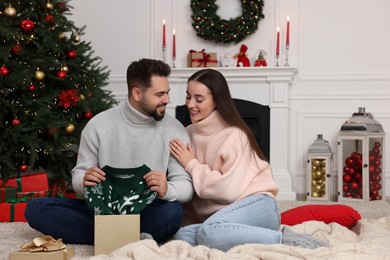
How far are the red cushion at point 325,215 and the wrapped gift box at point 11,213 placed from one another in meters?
1.45

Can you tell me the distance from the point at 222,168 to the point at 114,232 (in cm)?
53

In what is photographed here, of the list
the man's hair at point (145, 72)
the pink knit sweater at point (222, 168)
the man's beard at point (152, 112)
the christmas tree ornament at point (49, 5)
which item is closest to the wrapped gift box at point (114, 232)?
the pink knit sweater at point (222, 168)

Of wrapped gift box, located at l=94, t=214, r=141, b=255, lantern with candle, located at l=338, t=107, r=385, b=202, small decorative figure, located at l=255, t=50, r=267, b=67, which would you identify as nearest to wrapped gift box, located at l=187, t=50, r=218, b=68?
small decorative figure, located at l=255, t=50, r=267, b=67

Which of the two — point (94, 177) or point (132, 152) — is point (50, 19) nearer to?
point (132, 152)

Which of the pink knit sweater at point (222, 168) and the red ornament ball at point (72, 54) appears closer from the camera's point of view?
the pink knit sweater at point (222, 168)

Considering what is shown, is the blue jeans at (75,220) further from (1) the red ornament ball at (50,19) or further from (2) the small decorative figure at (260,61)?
(2) the small decorative figure at (260,61)

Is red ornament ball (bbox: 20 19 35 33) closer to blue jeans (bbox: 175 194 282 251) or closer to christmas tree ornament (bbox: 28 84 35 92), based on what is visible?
christmas tree ornament (bbox: 28 84 35 92)

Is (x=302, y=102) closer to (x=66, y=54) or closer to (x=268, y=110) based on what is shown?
(x=268, y=110)

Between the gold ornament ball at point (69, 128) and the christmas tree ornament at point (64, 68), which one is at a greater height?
the christmas tree ornament at point (64, 68)

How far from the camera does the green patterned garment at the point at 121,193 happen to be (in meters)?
2.34

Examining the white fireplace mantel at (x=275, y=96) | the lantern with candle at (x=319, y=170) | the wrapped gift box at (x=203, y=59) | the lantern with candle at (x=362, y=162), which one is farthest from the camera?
the wrapped gift box at (x=203, y=59)

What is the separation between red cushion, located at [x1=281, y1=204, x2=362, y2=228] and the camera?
2.88 metres

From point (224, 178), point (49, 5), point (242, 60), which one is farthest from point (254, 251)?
point (242, 60)

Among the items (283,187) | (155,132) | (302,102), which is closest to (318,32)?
(302,102)
